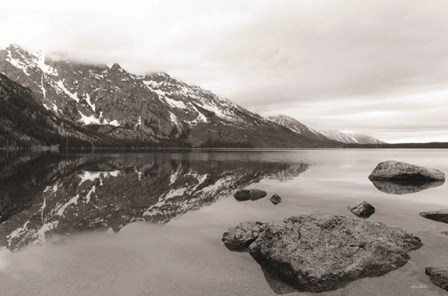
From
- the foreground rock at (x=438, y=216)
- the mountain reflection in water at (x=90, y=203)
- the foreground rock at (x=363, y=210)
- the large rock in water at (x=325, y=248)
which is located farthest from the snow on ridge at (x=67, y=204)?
the foreground rock at (x=438, y=216)

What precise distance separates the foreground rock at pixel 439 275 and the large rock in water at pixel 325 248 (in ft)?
4.78

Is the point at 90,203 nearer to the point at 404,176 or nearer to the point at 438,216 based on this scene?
the point at 438,216

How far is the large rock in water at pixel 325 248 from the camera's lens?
13.7m

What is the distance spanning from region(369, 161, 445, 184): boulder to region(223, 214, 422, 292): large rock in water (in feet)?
119

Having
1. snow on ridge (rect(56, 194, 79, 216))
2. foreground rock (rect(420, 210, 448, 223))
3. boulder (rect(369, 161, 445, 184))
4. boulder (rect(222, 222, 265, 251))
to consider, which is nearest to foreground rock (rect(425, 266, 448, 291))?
boulder (rect(222, 222, 265, 251))

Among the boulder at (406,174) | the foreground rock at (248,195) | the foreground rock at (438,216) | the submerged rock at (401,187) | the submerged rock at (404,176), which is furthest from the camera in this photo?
the boulder at (406,174)

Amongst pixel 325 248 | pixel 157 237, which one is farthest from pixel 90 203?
pixel 325 248

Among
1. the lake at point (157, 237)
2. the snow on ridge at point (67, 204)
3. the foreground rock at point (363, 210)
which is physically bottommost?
the snow on ridge at point (67, 204)

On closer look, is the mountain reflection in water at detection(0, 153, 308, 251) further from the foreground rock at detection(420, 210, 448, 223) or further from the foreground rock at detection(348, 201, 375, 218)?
the foreground rock at detection(420, 210, 448, 223)

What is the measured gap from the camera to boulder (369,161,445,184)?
5034 centimetres

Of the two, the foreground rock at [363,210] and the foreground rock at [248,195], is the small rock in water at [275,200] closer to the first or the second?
the foreground rock at [248,195]

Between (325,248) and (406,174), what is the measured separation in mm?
42237

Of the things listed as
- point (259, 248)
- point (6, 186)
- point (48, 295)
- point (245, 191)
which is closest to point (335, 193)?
point (245, 191)

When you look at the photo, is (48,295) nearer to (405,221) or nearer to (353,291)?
(353,291)
